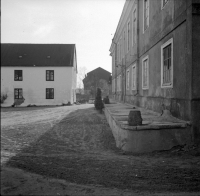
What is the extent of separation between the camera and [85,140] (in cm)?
816

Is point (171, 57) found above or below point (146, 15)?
below

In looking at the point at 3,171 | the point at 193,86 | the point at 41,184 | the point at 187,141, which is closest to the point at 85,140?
the point at 187,141

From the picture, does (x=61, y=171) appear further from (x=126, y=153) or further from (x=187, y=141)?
(x=187, y=141)

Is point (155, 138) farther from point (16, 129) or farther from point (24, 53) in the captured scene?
point (16, 129)

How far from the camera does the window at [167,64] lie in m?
7.90

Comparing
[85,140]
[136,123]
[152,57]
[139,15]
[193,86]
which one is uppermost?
[139,15]

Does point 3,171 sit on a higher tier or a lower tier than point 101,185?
higher

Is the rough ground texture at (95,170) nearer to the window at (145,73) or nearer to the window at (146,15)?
the window at (145,73)

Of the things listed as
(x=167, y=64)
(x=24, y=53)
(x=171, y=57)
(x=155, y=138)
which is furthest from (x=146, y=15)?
(x=24, y=53)

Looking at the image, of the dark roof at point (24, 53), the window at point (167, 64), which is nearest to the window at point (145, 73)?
the window at point (167, 64)

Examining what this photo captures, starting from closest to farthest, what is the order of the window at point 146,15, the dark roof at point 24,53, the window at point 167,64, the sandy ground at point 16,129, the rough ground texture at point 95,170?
the dark roof at point 24,53, the sandy ground at point 16,129, the rough ground texture at point 95,170, the window at point 167,64, the window at point 146,15

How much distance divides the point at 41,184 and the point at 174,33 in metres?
6.25

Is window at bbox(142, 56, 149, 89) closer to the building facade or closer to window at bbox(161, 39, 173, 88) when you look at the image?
the building facade

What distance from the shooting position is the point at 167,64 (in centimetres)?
Result: 857
